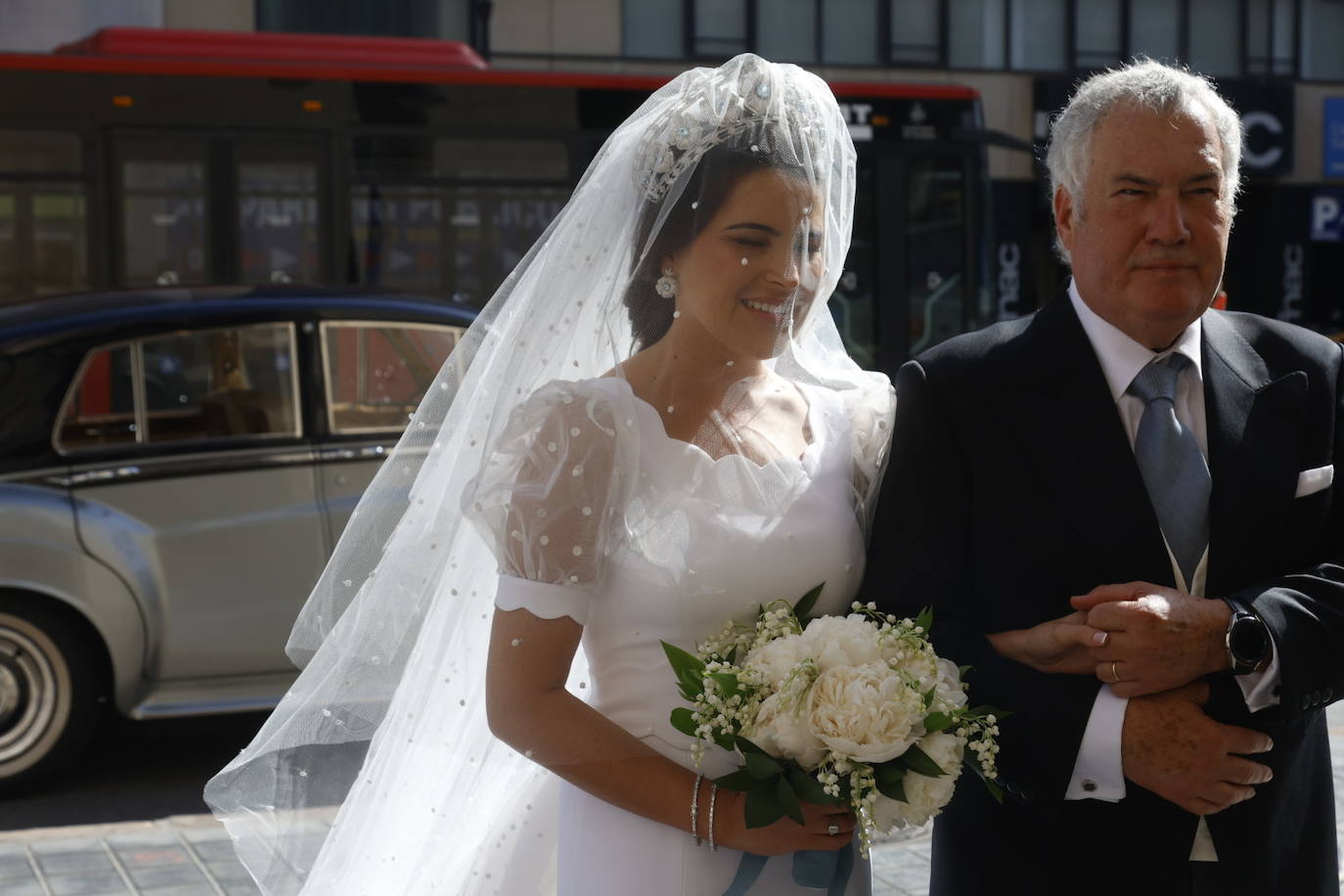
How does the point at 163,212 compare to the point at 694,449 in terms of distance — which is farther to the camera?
the point at 163,212

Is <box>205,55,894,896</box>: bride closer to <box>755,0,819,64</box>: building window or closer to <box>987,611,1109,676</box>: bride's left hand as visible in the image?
<box>987,611,1109,676</box>: bride's left hand

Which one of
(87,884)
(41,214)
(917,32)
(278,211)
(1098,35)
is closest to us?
(87,884)

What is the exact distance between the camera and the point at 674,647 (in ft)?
8.00

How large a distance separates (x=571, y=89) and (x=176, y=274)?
111 inches

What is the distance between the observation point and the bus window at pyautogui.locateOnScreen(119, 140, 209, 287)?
9867mm

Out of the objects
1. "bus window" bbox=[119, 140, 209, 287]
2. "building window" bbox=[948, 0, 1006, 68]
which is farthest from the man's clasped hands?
"building window" bbox=[948, 0, 1006, 68]

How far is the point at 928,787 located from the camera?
2.30m

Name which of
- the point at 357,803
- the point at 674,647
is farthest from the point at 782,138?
the point at 357,803

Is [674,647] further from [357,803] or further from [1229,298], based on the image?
[1229,298]

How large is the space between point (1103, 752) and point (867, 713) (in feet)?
1.38

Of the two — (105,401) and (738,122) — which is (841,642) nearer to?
(738,122)

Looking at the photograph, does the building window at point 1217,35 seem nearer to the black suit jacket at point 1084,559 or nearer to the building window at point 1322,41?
the building window at point 1322,41

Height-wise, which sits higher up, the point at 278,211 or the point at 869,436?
the point at 278,211

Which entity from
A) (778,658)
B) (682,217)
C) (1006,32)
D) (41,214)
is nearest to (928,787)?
(778,658)
